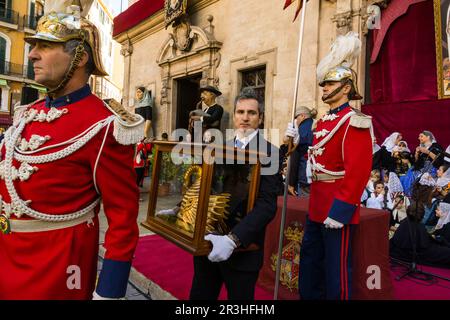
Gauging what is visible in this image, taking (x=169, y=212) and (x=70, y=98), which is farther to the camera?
(x=169, y=212)

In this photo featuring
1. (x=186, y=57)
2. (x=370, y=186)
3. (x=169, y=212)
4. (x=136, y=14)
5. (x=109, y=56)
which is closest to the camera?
(x=169, y=212)

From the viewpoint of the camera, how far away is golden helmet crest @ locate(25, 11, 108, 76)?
151 cm

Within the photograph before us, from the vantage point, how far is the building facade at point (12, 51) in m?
26.4

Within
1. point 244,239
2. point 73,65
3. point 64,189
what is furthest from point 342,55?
point 64,189

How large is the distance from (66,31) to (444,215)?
17.4 feet

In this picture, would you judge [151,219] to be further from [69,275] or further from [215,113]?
[215,113]

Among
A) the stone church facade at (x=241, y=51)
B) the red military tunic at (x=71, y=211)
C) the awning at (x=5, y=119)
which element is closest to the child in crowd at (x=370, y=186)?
the stone church facade at (x=241, y=51)

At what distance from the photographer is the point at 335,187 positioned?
2652 millimetres

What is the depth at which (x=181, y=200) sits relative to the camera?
6.51ft

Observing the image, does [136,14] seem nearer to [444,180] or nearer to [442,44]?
[442,44]

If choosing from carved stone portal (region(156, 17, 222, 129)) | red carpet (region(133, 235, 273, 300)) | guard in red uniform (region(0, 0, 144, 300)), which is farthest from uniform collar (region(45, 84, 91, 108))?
carved stone portal (region(156, 17, 222, 129))

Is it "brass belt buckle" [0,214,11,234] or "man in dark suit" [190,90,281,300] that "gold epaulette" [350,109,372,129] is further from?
"brass belt buckle" [0,214,11,234]

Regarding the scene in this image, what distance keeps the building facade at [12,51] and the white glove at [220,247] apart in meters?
29.5

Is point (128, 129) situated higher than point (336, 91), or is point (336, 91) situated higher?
point (336, 91)
